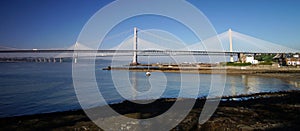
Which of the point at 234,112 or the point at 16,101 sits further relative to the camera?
the point at 16,101

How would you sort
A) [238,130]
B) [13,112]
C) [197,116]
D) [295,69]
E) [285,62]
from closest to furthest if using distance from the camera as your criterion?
[238,130] < [197,116] < [13,112] < [295,69] < [285,62]

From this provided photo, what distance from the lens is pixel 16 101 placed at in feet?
34.8

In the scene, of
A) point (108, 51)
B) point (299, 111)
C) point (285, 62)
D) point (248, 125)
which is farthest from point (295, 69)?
point (248, 125)

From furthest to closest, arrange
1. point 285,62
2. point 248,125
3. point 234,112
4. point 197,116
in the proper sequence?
point 285,62 → point 234,112 → point 197,116 → point 248,125

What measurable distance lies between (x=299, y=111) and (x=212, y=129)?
3338 mm

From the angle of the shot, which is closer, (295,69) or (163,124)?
(163,124)

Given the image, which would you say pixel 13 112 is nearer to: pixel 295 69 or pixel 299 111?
pixel 299 111

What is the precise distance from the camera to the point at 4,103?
33.4 ft

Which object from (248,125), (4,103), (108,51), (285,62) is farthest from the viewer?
(285,62)

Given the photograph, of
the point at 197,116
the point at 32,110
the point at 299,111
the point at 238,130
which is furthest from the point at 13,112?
the point at 299,111

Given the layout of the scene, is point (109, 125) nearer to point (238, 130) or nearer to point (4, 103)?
point (238, 130)

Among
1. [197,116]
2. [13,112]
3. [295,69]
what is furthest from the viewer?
[295,69]

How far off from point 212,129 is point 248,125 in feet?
2.89

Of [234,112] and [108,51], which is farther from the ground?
[108,51]
